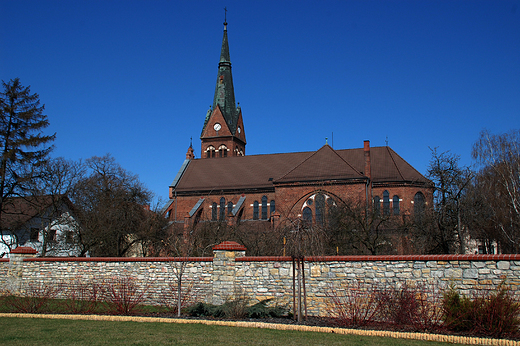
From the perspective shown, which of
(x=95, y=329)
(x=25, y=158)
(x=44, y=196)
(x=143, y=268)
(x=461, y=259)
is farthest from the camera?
(x=44, y=196)

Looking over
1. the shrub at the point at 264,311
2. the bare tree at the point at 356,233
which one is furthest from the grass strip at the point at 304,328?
the bare tree at the point at 356,233

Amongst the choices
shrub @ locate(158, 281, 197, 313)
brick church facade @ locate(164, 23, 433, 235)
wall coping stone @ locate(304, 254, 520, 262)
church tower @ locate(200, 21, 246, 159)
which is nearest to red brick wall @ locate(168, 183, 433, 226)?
brick church facade @ locate(164, 23, 433, 235)

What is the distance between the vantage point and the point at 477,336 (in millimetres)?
9984

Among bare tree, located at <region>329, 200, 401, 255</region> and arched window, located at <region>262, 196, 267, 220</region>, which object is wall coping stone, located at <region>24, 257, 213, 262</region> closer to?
bare tree, located at <region>329, 200, 401, 255</region>

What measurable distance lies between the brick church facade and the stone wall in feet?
45.6

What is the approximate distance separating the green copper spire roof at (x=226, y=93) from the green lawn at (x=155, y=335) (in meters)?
44.8

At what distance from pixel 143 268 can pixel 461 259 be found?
37.0ft

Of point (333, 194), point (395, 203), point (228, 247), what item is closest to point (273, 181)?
point (333, 194)

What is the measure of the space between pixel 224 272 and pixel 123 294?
11.5ft

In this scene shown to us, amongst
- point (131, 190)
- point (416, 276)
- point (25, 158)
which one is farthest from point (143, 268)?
point (131, 190)

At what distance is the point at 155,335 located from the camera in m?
10.3

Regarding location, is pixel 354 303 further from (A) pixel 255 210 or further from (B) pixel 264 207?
(A) pixel 255 210

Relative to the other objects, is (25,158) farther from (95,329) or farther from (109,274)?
(95,329)

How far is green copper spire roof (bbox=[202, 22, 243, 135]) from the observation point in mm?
56188
